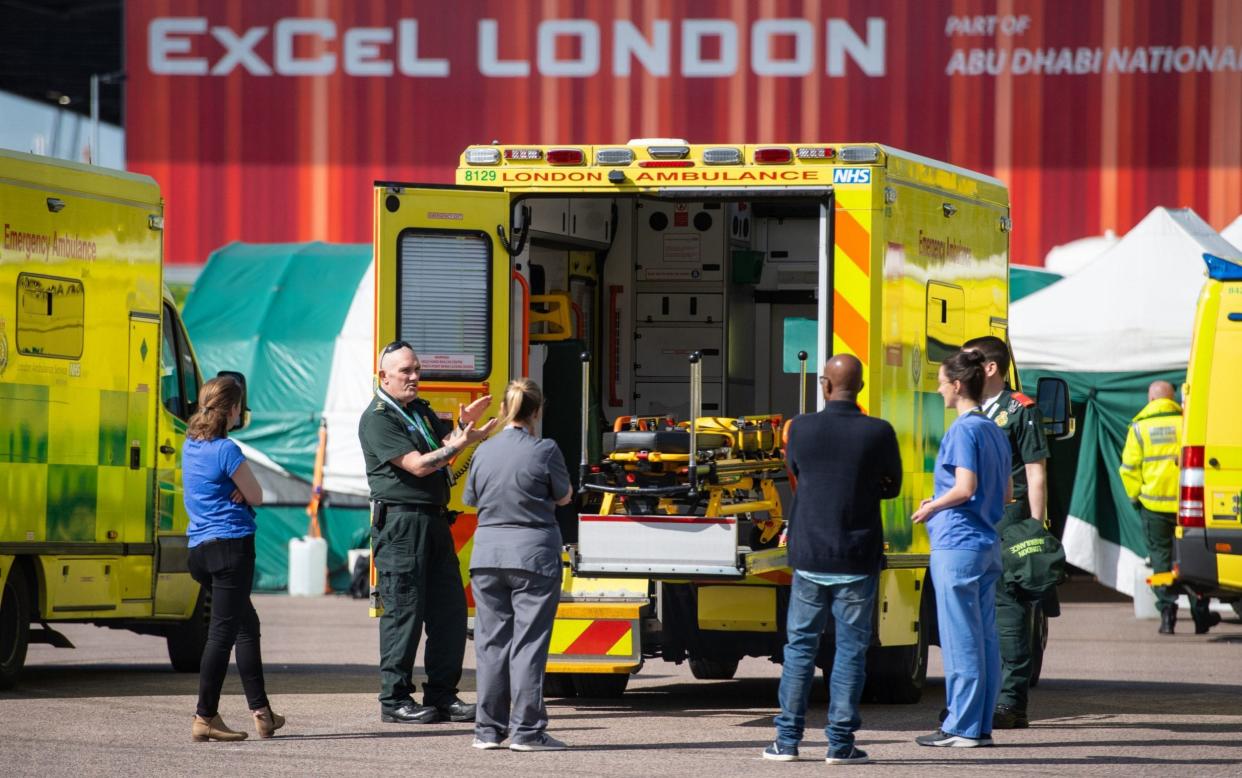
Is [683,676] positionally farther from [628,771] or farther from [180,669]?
[628,771]

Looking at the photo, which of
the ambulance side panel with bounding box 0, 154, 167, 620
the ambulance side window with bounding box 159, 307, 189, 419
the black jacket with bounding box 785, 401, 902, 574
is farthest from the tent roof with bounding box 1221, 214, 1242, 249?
the black jacket with bounding box 785, 401, 902, 574

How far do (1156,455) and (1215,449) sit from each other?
404cm

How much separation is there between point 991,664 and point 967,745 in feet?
1.18

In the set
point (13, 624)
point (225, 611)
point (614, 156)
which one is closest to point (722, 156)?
point (614, 156)

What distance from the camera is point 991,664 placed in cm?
907

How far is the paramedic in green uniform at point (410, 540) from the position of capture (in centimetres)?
970

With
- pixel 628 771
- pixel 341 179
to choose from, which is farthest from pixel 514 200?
pixel 341 179

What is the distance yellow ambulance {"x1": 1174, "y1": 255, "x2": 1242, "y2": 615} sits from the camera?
41.2ft

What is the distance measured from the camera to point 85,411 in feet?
38.2

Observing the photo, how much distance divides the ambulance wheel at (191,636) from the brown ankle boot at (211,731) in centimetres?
377

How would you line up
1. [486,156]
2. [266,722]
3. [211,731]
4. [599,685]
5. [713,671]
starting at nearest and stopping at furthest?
[211,731] → [266,722] → [486,156] → [599,685] → [713,671]

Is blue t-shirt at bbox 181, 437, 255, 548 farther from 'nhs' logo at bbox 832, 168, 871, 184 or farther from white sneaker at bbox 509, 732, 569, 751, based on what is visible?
'nhs' logo at bbox 832, 168, 871, 184

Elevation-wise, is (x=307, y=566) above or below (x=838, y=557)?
below

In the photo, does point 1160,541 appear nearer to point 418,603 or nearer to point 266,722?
point 418,603
